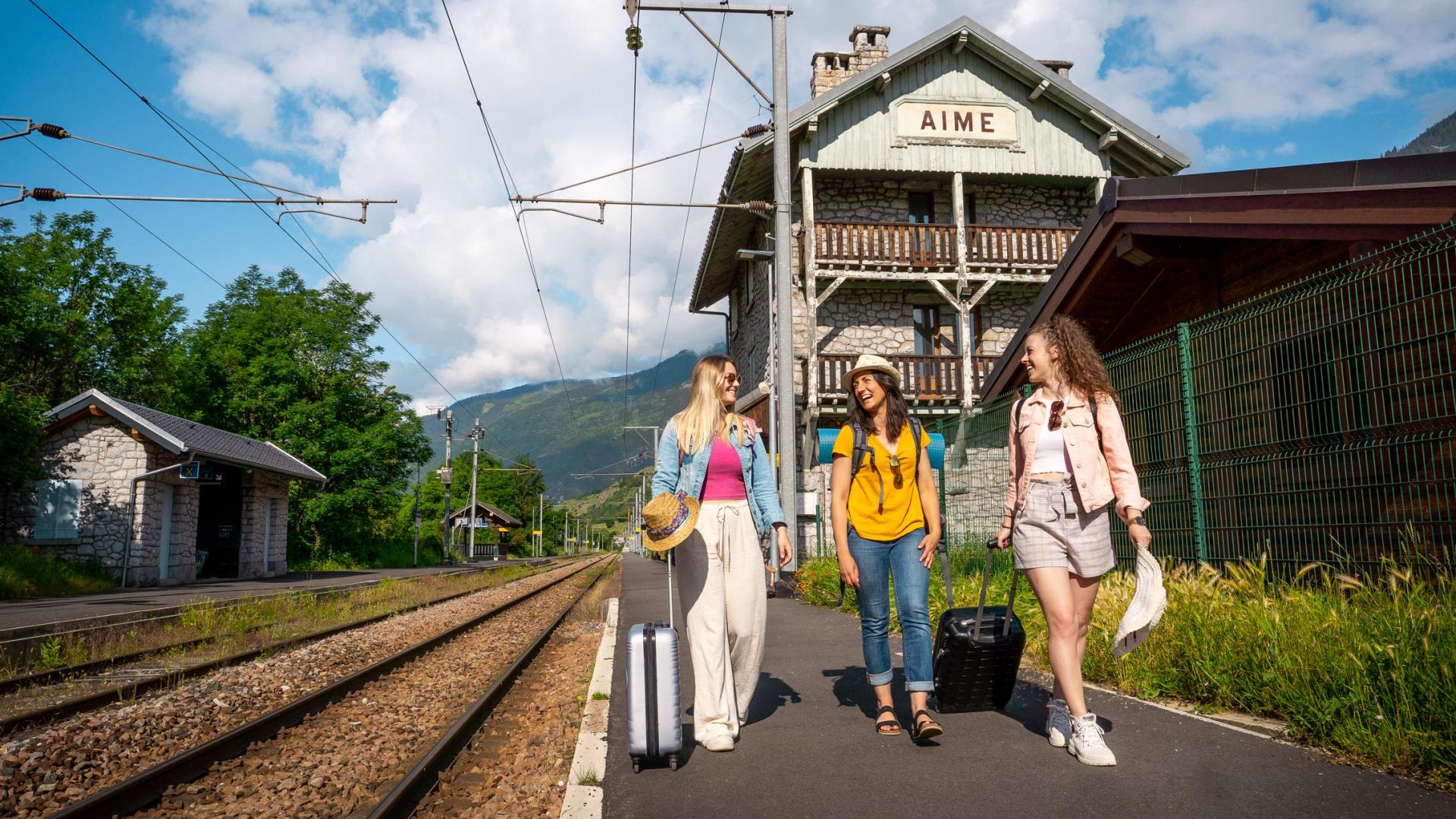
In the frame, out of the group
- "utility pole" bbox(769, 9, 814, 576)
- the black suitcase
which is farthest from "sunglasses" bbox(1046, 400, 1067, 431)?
"utility pole" bbox(769, 9, 814, 576)

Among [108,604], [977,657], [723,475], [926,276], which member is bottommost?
[108,604]

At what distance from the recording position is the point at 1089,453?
158 inches

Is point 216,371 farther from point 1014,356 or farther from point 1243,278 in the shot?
point 1243,278

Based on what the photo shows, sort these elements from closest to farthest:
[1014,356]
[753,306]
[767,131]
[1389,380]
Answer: [1389,380], [1014,356], [767,131], [753,306]

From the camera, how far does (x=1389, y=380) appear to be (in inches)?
225

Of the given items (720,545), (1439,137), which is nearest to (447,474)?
(720,545)

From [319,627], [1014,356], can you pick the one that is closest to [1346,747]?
[1014,356]

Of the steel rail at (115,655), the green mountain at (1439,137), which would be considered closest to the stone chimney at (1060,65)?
the steel rail at (115,655)

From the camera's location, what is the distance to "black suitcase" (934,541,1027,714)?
4547 mm

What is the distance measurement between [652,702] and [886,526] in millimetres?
1388

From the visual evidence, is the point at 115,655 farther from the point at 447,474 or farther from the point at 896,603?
the point at 447,474

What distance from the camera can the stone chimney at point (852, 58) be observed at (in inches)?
958

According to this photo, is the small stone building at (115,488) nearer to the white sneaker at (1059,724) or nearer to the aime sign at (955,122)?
the aime sign at (955,122)

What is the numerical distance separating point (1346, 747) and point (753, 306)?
73.2 feet
